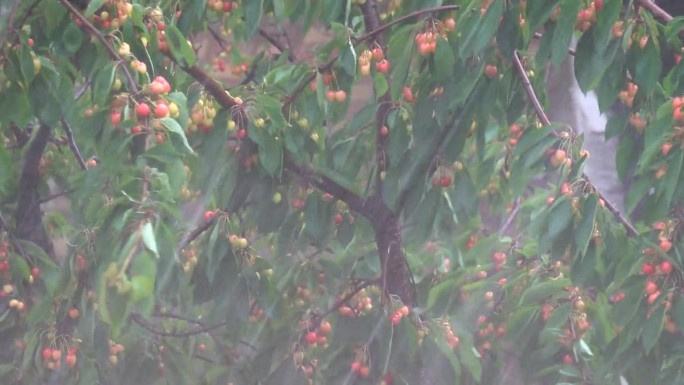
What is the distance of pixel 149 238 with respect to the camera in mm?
1783

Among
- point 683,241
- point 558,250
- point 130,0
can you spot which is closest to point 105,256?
point 130,0

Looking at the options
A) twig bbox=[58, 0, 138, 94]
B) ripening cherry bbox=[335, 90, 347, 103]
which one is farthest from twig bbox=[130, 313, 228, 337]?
twig bbox=[58, 0, 138, 94]

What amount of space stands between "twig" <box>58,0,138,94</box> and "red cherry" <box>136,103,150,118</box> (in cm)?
10

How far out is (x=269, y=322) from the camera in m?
3.39

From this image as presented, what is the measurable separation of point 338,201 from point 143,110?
3.79ft

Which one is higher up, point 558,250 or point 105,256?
point 558,250

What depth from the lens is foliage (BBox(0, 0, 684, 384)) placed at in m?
2.33

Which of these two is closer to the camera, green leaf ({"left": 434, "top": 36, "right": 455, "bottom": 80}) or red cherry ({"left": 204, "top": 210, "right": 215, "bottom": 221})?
green leaf ({"left": 434, "top": 36, "right": 455, "bottom": 80})

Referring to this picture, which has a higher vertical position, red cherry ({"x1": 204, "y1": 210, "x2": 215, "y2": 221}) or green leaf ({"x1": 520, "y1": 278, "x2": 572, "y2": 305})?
green leaf ({"x1": 520, "y1": 278, "x2": 572, "y2": 305})

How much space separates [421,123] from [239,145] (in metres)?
0.48

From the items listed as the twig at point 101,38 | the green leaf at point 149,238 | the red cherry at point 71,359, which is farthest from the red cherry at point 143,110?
the red cherry at point 71,359

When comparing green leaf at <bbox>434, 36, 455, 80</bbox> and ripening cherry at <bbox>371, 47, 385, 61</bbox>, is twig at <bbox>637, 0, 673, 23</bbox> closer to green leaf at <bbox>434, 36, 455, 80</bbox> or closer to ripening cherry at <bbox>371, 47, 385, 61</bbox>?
green leaf at <bbox>434, 36, 455, 80</bbox>

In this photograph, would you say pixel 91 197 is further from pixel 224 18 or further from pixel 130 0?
pixel 224 18

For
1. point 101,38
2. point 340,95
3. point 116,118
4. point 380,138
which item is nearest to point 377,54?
point 340,95
